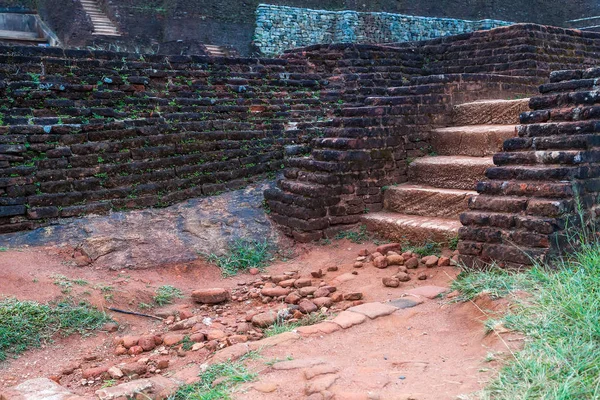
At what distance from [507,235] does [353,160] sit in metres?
1.96

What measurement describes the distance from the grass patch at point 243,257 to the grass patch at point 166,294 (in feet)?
1.81

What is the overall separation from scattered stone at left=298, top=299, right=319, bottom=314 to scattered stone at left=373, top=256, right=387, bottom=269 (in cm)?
89

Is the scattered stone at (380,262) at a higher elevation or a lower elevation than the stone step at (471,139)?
lower

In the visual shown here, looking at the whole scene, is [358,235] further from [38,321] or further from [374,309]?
[38,321]

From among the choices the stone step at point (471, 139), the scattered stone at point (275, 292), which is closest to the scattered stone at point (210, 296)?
the scattered stone at point (275, 292)

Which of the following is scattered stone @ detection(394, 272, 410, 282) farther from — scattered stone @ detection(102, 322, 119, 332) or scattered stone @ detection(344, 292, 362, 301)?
scattered stone @ detection(102, 322, 119, 332)

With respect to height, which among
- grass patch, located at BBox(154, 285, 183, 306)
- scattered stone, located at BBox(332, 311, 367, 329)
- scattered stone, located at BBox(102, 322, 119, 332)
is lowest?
scattered stone, located at BBox(102, 322, 119, 332)

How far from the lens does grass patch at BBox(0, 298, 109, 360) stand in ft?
11.5

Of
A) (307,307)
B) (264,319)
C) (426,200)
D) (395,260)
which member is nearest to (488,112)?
(426,200)

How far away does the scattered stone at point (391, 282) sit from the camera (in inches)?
164

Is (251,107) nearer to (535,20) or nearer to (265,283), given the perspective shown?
(265,283)

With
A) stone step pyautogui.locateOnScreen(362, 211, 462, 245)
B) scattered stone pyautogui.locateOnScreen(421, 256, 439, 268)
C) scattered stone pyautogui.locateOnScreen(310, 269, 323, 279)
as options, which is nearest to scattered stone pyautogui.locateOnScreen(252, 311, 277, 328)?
scattered stone pyautogui.locateOnScreen(310, 269, 323, 279)

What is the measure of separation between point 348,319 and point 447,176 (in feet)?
7.61

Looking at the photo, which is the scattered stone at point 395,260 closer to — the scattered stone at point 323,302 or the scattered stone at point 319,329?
the scattered stone at point 323,302
